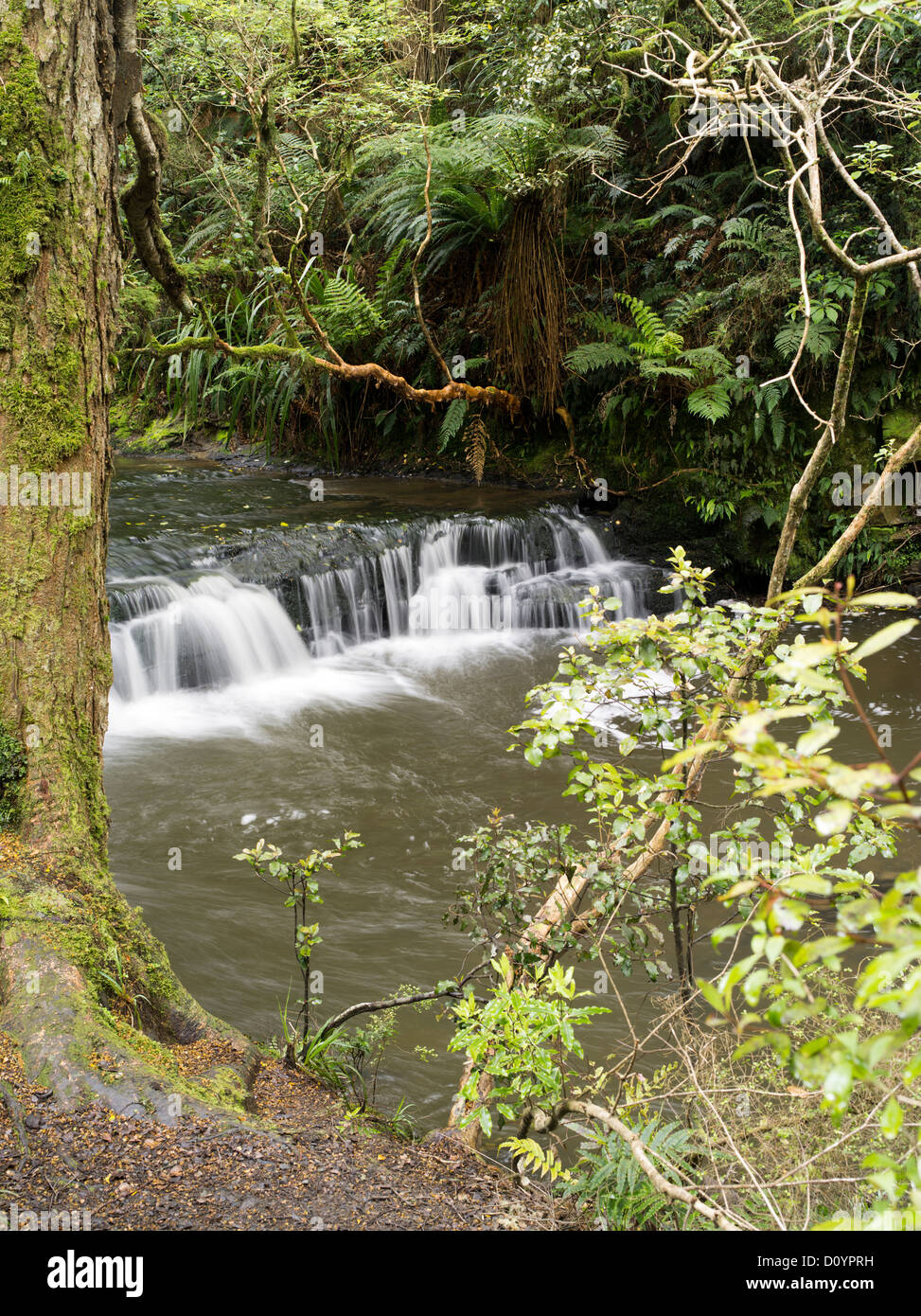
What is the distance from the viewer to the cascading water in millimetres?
7719

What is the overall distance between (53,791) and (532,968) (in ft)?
5.13

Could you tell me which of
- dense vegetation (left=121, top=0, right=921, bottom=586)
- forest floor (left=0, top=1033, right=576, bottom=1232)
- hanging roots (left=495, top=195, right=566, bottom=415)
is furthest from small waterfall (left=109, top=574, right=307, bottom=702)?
forest floor (left=0, top=1033, right=576, bottom=1232)

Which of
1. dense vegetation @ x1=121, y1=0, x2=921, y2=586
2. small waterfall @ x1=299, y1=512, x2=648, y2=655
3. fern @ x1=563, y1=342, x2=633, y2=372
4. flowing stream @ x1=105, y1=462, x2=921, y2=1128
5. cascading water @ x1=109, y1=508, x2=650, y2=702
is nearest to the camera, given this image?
flowing stream @ x1=105, y1=462, x2=921, y2=1128

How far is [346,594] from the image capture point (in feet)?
29.4

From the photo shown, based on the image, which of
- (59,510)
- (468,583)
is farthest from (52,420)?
(468,583)

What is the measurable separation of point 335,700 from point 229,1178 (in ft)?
17.9

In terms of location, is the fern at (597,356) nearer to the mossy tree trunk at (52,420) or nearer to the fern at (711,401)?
the fern at (711,401)

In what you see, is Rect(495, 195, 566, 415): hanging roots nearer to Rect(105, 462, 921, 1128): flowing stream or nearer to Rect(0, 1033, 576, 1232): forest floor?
Rect(105, 462, 921, 1128): flowing stream

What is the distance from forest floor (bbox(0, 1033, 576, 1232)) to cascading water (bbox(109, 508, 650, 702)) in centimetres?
540

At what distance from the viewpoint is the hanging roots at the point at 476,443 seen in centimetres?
1080

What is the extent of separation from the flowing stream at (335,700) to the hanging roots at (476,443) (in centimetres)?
41

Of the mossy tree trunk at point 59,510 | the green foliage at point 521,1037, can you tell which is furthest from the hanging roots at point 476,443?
the green foliage at point 521,1037

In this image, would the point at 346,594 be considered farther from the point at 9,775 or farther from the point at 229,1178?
the point at 229,1178
